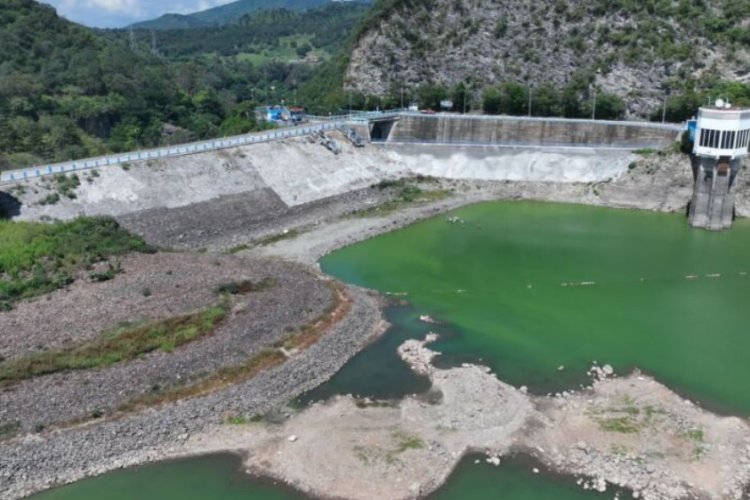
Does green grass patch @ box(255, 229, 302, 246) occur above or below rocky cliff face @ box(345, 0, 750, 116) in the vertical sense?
below

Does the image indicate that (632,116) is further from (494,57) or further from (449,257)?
(449,257)

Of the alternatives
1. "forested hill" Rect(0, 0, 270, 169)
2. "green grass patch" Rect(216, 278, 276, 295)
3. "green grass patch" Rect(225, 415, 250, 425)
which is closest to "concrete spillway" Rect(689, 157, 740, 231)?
"green grass patch" Rect(216, 278, 276, 295)

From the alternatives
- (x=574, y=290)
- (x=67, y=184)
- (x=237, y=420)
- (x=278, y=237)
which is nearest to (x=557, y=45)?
(x=278, y=237)

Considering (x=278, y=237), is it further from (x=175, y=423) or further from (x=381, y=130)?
(x=381, y=130)

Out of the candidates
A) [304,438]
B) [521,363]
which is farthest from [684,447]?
[304,438]

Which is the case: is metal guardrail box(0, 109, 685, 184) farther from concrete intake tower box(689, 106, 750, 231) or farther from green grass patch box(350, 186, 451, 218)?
green grass patch box(350, 186, 451, 218)
